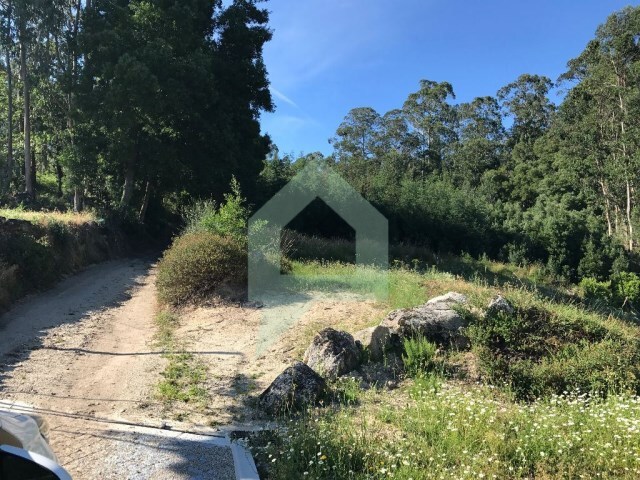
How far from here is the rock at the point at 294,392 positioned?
4953 millimetres

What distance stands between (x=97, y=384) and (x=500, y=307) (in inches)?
219

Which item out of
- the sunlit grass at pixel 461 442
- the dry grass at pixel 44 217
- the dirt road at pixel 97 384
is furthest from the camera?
the dry grass at pixel 44 217

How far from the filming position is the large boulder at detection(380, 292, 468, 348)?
21.2 ft

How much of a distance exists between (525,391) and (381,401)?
5.65 feet

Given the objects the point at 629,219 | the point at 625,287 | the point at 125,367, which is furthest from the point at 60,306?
the point at 629,219

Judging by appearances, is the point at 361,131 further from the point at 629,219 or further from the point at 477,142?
the point at 629,219

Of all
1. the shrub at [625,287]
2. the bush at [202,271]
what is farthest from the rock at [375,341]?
the shrub at [625,287]

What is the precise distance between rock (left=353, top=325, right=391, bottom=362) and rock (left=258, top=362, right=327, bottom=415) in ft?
3.97

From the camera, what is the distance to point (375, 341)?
21.0 ft

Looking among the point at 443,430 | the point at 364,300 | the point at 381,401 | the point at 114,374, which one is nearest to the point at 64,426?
the point at 114,374

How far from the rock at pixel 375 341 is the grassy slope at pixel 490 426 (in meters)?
0.68

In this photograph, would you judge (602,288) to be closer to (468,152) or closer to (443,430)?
(443,430)

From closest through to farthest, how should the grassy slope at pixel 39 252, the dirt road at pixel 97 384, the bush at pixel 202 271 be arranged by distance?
1. the dirt road at pixel 97 384
2. the grassy slope at pixel 39 252
3. the bush at pixel 202 271

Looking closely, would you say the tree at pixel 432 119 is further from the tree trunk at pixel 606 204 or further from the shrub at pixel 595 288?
the shrub at pixel 595 288
